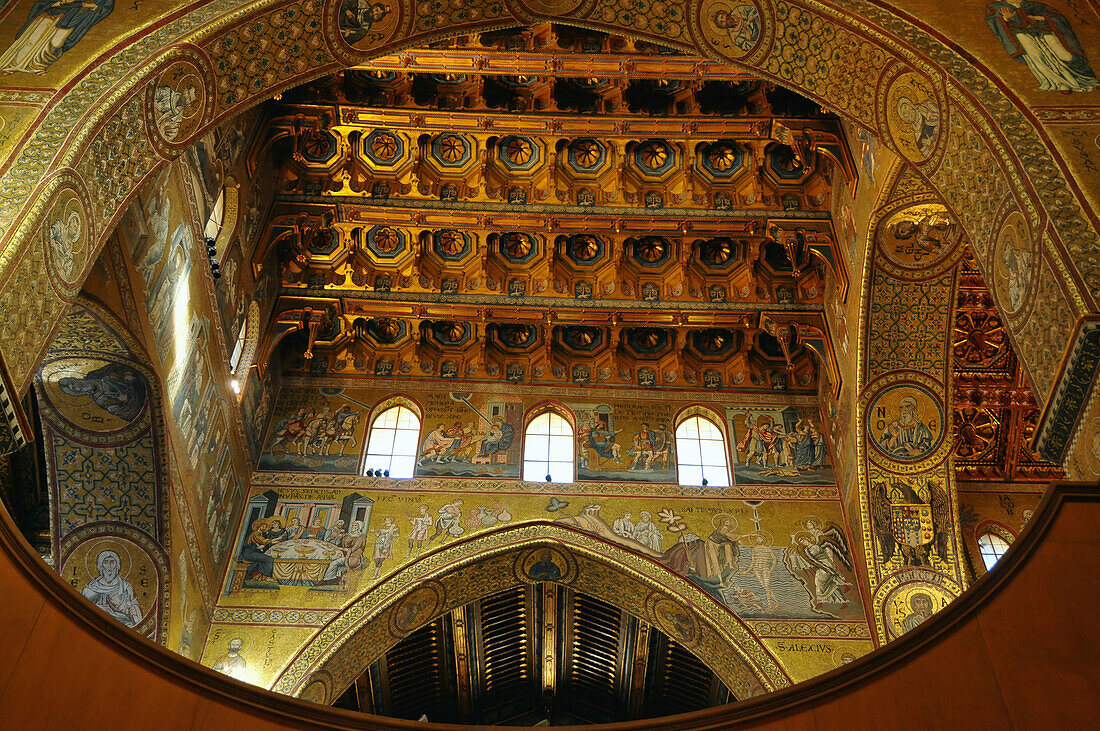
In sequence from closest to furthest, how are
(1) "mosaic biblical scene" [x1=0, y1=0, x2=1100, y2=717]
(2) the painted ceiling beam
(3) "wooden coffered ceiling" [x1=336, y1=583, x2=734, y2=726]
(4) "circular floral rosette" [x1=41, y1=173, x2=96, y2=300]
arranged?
(4) "circular floral rosette" [x1=41, y1=173, x2=96, y2=300] < (1) "mosaic biblical scene" [x1=0, y1=0, x2=1100, y2=717] < (2) the painted ceiling beam < (3) "wooden coffered ceiling" [x1=336, y1=583, x2=734, y2=726]

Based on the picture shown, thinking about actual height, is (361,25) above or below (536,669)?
above

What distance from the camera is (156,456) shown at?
37.3 feet

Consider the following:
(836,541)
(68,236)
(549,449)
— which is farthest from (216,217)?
(836,541)

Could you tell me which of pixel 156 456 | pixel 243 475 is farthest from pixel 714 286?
pixel 156 456

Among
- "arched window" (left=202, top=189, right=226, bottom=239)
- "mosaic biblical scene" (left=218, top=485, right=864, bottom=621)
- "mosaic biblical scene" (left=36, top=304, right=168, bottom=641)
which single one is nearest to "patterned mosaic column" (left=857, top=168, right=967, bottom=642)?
"mosaic biblical scene" (left=218, top=485, right=864, bottom=621)

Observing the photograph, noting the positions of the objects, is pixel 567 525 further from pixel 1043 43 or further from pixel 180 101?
pixel 1043 43

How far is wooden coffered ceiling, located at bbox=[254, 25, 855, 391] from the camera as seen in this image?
14086 millimetres

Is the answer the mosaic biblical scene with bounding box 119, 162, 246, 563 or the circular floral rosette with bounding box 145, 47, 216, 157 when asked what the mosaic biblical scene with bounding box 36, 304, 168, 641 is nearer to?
the mosaic biblical scene with bounding box 119, 162, 246, 563

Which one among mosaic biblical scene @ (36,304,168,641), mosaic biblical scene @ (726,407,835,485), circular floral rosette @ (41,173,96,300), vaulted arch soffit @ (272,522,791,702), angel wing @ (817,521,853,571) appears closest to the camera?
circular floral rosette @ (41,173,96,300)

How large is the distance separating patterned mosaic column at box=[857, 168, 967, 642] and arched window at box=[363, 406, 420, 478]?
6.46 metres

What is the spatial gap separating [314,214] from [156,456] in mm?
4875

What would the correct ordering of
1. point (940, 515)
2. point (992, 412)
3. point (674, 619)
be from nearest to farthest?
point (940, 515), point (674, 619), point (992, 412)

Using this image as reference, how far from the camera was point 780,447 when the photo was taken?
49.4 ft

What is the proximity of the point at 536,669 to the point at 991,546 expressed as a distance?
782 centimetres
